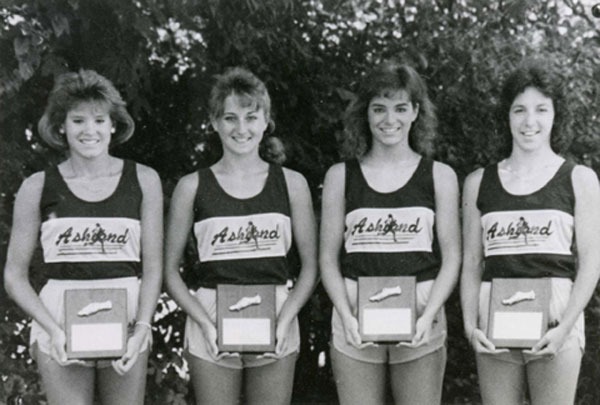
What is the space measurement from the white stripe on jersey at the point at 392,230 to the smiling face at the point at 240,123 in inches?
20.9

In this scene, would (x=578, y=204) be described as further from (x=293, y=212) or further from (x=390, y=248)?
(x=293, y=212)

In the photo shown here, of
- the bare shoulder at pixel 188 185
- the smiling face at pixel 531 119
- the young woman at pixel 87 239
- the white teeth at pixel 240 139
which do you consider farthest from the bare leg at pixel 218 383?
the smiling face at pixel 531 119

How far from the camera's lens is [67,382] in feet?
12.3

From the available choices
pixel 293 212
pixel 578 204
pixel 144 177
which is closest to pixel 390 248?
pixel 293 212

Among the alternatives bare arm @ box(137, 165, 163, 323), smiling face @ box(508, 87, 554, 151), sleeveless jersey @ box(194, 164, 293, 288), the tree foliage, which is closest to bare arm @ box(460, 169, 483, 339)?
smiling face @ box(508, 87, 554, 151)

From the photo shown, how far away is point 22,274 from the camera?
3.90m

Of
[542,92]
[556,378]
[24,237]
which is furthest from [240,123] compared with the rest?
[556,378]

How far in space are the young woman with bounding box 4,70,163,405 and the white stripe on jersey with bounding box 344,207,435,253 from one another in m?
0.78

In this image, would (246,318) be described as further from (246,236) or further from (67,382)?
(67,382)

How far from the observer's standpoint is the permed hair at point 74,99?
394cm

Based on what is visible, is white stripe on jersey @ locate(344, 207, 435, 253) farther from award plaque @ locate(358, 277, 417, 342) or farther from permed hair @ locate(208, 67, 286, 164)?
permed hair @ locate(208, 67, 286, 164)

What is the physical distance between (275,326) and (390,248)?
0.54 metres

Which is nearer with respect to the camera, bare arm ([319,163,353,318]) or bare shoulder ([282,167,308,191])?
bare arm ([319,163,353,318])

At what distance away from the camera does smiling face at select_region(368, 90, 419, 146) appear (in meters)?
4.04
